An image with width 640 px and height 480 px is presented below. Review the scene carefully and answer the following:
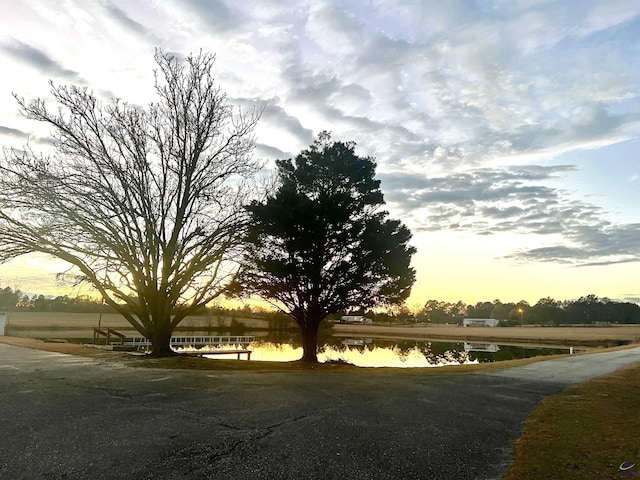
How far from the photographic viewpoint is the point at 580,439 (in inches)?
262

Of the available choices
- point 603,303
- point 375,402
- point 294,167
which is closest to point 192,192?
point 294,167

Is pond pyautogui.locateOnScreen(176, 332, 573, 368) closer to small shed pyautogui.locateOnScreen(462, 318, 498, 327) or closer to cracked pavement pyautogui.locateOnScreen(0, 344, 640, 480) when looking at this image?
cracked pavement pyautogui.locateOnScreen(0, 344, 640, 480)

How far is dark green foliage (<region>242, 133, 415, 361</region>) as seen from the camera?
59.5 feet

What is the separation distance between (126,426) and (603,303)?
16210 cm

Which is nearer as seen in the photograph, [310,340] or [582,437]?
[582,437]

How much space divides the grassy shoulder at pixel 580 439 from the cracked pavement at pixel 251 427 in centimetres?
29

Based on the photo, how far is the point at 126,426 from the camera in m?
6.48

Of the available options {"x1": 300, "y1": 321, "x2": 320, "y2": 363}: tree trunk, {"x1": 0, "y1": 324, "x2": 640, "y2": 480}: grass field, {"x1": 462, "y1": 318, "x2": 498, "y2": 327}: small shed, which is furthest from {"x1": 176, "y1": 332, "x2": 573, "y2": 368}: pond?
{"x1": 462, "y1": 318, "x2": 498, "y2": 327}: small shed

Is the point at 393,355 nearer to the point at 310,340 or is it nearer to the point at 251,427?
the point at 310,340

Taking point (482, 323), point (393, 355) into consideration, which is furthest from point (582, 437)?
point (482, 323)

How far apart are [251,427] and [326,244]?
40.8 ft

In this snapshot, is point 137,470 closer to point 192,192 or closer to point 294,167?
point 192,192

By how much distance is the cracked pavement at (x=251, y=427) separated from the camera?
5.02 meters

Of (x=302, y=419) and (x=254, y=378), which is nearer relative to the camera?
(x=302, y=419)
